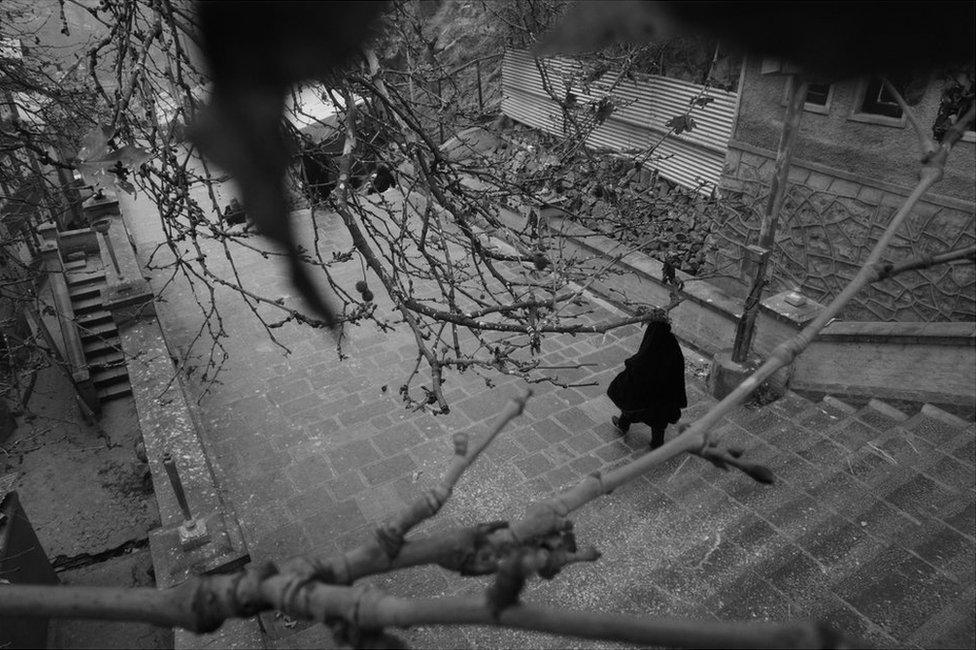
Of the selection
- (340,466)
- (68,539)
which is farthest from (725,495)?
(68,539)

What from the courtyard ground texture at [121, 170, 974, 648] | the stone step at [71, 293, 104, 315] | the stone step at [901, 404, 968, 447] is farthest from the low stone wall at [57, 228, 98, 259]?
the stone step at [901, 404, 968, 447]

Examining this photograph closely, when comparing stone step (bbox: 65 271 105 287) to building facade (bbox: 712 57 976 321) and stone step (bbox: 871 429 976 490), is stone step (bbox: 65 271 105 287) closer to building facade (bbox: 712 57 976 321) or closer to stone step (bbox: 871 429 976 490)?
building facade (bbox: 712 57 976 321)

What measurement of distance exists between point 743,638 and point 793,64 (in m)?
0.60

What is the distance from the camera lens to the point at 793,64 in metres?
0.70

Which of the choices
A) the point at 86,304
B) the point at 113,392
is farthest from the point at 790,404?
the point at 86,304

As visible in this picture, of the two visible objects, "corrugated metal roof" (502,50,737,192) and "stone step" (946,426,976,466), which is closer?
"stone step" (946,426,976,466)

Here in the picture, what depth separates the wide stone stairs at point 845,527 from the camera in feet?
12.1

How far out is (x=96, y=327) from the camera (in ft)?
41.8

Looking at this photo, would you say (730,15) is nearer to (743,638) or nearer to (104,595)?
(743,638)

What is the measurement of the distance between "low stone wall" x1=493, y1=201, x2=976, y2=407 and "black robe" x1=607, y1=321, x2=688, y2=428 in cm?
68

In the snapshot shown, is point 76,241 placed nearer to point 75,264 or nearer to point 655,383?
point 75,264

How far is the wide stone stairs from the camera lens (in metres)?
3.70

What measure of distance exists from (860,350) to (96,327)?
13.5m

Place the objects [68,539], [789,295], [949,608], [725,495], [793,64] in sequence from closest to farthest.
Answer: [793,64], [949,608], [725,495], [789,295], [68,539]
